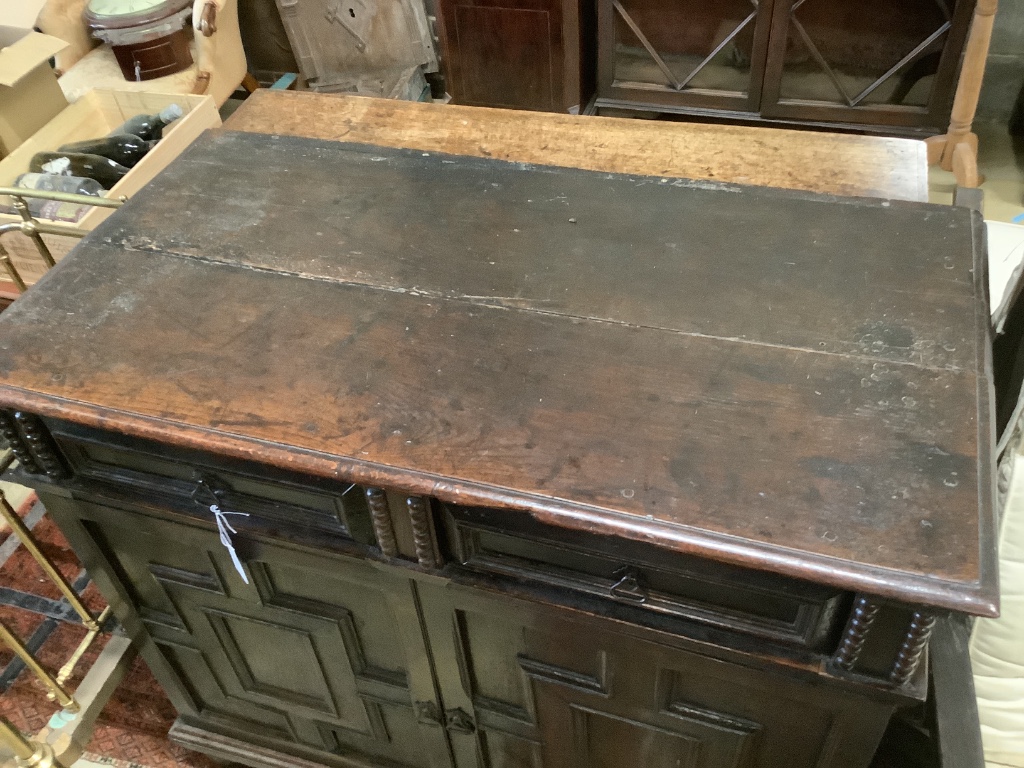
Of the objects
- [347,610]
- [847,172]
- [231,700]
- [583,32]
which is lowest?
[231,700]

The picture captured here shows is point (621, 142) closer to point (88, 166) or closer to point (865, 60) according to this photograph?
point (865, 60)

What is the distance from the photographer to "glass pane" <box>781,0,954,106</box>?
2.20 m

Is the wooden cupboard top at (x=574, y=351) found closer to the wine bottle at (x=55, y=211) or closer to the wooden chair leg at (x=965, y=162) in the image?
the wine bottle at (x=55, y=211)

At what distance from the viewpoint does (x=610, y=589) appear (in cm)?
84

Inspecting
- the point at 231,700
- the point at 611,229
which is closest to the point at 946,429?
the point at 611,229

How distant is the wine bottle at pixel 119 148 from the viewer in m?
2.21

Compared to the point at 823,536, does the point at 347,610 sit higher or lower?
lower

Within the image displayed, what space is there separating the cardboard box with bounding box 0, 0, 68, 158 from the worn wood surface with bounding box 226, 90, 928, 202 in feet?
3.26

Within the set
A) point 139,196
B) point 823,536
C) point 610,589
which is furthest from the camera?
point 139,196

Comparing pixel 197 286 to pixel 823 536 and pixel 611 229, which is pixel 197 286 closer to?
pixel 611 229

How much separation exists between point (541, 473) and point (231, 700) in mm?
908

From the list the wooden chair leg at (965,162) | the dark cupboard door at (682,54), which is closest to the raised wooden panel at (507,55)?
the dark cupboard door at (682,54)

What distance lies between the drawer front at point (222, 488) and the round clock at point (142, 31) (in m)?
2.14

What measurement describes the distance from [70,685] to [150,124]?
5.00 feet
